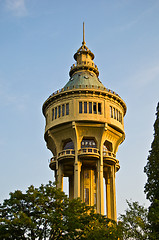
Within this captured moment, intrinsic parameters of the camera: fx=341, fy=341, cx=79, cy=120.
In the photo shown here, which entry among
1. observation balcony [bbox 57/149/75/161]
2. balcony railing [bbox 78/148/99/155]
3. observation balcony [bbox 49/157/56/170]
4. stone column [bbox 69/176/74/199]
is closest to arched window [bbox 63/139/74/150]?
observation balcony [bbox 49/157/56/170]

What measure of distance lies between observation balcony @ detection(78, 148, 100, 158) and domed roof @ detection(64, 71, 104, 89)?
8.53 m

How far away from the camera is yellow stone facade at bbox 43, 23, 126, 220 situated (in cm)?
4119

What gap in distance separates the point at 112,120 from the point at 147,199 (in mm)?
15360

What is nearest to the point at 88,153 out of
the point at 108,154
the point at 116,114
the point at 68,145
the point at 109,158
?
the point at 109,158

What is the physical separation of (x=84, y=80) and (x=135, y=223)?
26141 mm

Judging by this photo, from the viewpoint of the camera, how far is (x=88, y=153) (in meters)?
40.4

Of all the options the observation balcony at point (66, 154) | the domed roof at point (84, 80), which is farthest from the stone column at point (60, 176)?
the domed roof at point (84, 80)

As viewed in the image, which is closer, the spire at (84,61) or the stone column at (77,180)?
the stone column at (77,180)

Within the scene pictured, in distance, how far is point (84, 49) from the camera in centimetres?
5350

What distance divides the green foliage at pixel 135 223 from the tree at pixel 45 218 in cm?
196

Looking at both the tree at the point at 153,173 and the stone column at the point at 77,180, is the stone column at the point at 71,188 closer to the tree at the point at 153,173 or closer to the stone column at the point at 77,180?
the stone column at the point at 77,180

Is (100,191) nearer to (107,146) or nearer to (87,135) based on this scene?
(87,135)

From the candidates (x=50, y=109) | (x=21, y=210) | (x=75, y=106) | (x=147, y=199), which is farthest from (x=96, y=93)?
(x=21, y=210)

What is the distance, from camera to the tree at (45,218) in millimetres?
25422
